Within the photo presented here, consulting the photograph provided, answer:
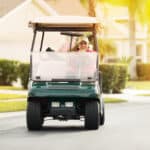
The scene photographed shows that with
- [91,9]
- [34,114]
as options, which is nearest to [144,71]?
[91,9]

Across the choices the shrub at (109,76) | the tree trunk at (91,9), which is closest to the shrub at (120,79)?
the shrub at (109,76)

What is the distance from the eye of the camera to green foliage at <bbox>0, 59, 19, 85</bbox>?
39.5 meters

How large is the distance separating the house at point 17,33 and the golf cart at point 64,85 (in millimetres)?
24419

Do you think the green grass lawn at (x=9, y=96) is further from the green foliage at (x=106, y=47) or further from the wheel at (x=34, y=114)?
the green foliage at (x=106, y=47)

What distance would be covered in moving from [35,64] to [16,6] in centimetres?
2879

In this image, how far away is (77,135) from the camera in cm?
1662

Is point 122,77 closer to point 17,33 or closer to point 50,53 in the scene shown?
point 17,33

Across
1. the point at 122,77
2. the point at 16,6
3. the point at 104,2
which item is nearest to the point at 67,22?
the point at 122,77

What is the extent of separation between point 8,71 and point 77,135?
23.5 m

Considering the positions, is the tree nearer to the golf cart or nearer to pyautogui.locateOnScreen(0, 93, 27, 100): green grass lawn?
pyautogui.locateOnScreen(0, 93, 27, 100): green grass lawn

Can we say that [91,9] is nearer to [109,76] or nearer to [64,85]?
[109,76]

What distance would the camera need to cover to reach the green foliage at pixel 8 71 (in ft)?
130

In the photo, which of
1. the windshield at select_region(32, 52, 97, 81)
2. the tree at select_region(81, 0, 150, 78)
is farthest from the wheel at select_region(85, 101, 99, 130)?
the tree at select_region(81, 0, 150, 78)

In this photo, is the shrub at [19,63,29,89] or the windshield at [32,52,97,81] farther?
the shrub at [19,63,29,89]
